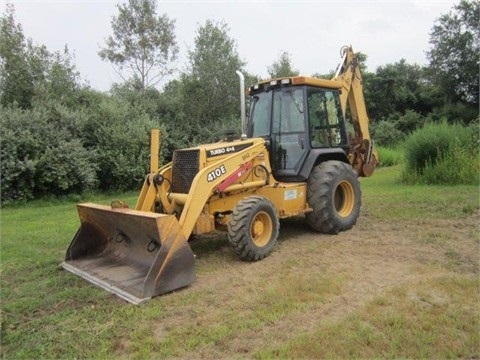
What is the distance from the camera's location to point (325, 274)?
16.0ft

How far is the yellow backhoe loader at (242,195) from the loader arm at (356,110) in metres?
0.03

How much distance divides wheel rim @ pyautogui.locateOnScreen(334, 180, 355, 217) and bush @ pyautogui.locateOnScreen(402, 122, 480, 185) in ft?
17.6

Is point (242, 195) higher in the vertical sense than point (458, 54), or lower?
lower

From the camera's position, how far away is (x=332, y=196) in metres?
6.61

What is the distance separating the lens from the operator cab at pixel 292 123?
668cm

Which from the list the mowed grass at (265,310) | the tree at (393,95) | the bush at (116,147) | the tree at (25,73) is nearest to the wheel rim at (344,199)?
the mowed grass at (265,310)

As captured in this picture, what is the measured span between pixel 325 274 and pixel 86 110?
12345 millimetres

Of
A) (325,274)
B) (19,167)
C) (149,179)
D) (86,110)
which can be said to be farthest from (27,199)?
(325,274)

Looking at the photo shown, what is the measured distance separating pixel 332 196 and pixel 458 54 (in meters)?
29.3

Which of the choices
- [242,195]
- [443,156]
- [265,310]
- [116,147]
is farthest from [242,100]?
[116,147]

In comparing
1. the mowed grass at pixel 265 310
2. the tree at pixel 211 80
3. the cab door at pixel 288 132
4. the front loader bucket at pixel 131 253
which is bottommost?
the mowed grass at pixel 265 310

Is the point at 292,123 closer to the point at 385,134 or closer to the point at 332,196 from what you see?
the point at 332,196

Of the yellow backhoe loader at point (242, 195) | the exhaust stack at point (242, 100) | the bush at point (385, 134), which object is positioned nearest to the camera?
the yellow backhoe loader at point (242, 195)

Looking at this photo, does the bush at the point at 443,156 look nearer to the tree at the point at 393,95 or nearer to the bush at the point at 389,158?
the bush at the point at 389,158
